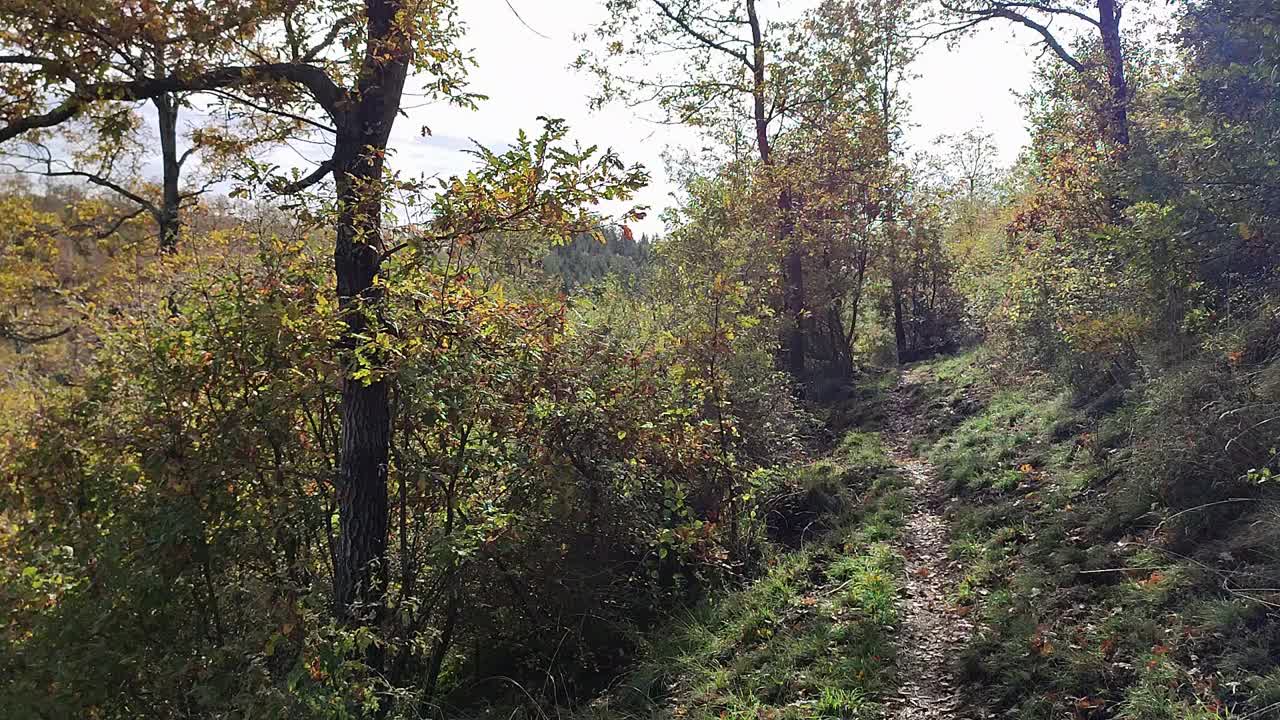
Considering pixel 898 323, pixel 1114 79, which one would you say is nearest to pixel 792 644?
pixel 1114 79

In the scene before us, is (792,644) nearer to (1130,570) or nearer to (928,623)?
(928,623)

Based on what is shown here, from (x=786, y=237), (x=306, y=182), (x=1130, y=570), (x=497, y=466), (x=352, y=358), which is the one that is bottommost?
(x=1130, y=570)

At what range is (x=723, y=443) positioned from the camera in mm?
7777

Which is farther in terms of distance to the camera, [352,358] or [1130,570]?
[1130,570]

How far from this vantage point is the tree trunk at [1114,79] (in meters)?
9.95

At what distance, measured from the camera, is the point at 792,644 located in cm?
555

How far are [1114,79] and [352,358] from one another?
1206 cm

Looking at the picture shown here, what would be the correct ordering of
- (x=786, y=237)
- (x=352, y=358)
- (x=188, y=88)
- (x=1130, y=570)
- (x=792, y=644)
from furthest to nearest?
(x=786, y=237), (x=792, y=644), (x=1130, y=570), (x=352, y=358), (x=188, y=88)

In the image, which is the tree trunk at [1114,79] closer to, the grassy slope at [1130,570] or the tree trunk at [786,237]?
Answer: the grassy slope at [1130,570]

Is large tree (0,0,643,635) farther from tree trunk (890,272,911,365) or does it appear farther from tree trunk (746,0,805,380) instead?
tree trunk (890,272,911,365)

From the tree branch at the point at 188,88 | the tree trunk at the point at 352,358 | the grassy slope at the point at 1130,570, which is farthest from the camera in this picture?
the tree trunk at the point at 352,358

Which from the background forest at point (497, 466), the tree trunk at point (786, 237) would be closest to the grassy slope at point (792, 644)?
the background forest at point (497, 466)

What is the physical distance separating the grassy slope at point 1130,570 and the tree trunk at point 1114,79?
4477 mm

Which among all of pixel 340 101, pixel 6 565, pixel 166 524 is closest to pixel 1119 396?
pixel 340 101
